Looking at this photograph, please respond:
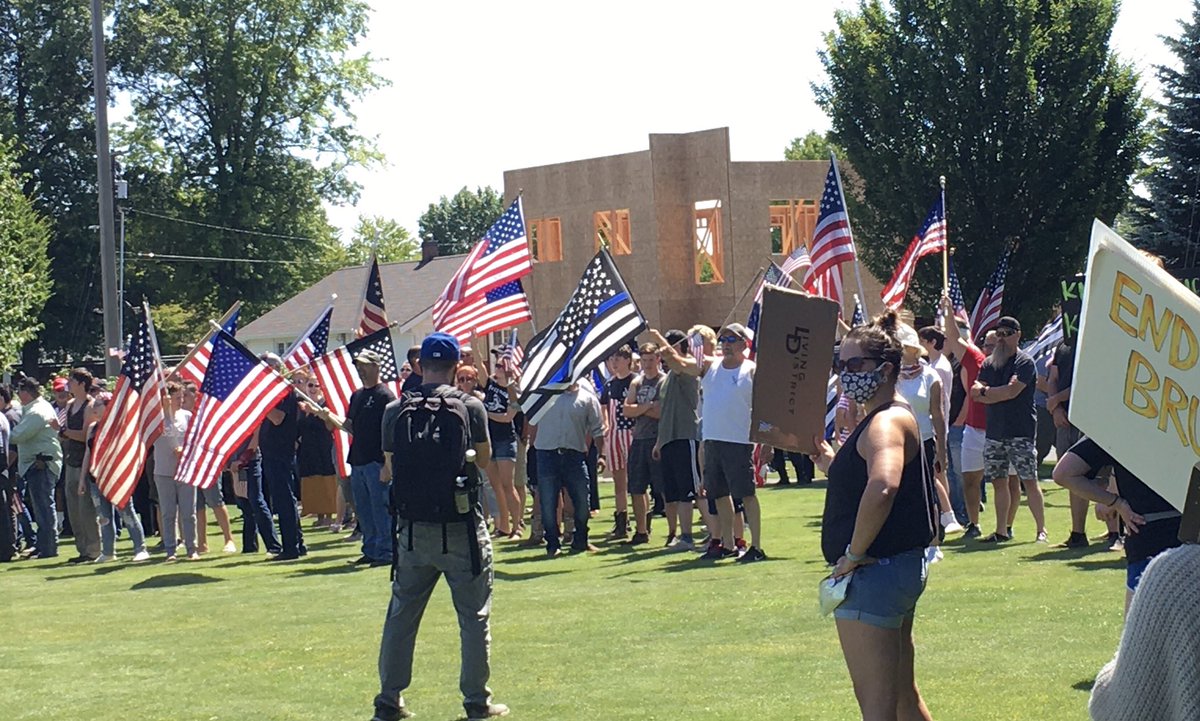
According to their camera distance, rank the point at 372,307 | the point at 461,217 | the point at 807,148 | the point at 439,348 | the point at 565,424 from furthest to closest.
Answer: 1. the point at 461,217
2. the point at 807,148
3. the point at 372,307
4. the point at 565,424
5. the point at 439,348

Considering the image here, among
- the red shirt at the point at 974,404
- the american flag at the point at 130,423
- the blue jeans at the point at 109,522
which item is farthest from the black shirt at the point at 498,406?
the red shirt at the point at 974,404

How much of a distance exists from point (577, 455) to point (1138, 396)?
12.1m

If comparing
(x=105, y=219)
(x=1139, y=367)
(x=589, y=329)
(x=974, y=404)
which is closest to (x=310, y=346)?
(x=589, y=329)

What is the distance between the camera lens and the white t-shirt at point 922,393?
13000 mm

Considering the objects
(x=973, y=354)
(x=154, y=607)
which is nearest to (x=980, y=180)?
(x=973, y=354)

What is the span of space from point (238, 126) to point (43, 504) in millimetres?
41388

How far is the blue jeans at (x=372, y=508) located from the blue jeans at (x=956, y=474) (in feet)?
17.5

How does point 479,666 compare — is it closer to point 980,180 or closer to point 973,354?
point 973,354

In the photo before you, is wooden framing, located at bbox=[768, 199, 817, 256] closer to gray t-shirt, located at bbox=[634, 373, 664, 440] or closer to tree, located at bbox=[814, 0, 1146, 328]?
tree, located at bbox=[814, 0, 1146, 328]

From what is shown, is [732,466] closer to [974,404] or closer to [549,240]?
[974,404]

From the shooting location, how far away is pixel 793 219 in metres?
47.1

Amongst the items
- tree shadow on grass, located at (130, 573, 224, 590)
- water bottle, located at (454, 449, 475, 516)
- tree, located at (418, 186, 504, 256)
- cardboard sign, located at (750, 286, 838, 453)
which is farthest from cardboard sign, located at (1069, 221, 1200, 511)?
tree, located at (418, 186, 504, 256)

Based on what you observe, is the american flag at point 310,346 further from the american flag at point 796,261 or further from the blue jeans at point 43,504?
the american flag at point 796,261

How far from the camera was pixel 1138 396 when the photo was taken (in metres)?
4.56
